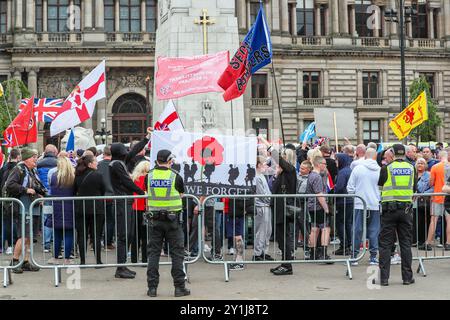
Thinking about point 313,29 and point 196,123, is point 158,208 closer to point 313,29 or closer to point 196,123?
point 196,123

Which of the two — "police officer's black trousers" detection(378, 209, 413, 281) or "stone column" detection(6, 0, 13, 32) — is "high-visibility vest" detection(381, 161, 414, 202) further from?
"stone column" detection(6, 0, 13, 32)

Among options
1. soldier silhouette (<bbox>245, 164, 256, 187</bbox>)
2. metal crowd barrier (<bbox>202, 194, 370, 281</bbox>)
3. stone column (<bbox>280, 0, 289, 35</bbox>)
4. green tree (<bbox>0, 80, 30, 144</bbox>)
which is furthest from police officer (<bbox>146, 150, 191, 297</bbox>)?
stone column (<bbox>280, 0, 289, 35</bbox>)

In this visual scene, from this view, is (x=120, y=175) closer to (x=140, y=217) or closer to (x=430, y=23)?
(x=140, y=217)

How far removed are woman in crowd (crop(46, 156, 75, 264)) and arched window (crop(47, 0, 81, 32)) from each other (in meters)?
42.3

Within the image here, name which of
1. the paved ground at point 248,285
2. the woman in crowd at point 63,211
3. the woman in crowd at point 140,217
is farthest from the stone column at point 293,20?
the woman in crowd at point 63,211

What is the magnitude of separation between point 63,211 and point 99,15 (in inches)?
1692

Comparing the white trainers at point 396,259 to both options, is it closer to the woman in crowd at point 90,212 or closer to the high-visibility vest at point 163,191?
the high-visibility vest at point 163,191

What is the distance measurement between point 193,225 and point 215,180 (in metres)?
1.43

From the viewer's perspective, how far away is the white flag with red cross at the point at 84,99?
16.1m

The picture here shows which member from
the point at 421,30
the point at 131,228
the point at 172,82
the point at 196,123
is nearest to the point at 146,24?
the point at 421,30

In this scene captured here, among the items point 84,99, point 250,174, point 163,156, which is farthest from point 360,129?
point 163,156

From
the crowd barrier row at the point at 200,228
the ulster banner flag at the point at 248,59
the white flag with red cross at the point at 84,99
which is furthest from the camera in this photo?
the white flag with red cross at the point at 84,99

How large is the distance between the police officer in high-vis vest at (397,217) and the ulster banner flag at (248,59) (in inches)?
162

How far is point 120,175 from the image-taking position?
1098cm
